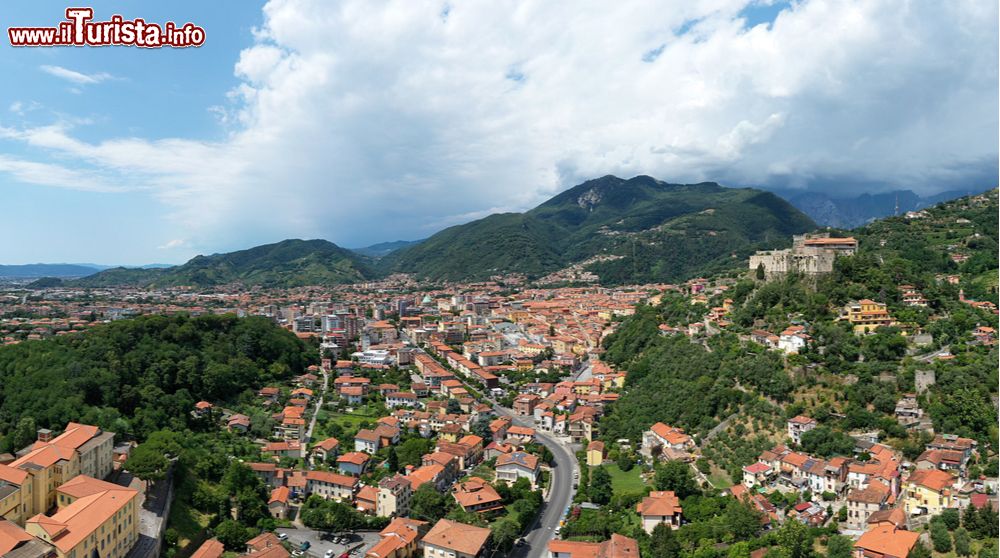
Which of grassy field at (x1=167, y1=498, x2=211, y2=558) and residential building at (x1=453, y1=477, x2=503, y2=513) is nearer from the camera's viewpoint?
grassy field at (x1=167, y1=498, x2=211, y2=558)

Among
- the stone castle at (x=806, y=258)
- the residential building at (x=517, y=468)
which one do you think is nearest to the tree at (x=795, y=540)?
the residential building at (x=517, y=468)

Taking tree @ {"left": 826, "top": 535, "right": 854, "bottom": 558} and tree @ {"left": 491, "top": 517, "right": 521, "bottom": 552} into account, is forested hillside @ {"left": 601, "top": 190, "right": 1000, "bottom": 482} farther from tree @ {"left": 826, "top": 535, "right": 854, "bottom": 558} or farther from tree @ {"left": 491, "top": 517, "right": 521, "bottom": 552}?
tree @ {"left": 491, "top": 517, "right": 521, "bottom": 552}

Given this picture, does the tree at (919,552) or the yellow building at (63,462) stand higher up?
the yellow building at (63,462)

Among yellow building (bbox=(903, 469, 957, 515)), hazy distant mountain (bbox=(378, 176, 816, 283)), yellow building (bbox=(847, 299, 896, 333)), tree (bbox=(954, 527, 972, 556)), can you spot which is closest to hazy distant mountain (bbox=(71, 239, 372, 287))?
hazy distant mountain (bbox=(378, 176, 816, 283))

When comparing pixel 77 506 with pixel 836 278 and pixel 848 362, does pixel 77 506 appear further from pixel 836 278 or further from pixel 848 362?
pixel 836 278

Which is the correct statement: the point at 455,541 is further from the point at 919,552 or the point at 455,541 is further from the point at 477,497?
the point at 919,552

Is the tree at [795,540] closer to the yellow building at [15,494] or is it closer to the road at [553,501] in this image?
the road at [553,501]

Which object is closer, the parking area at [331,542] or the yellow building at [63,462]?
the yellow building at [63,462]

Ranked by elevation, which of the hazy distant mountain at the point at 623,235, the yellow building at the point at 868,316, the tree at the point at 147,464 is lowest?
the tree at the point at 147,464
